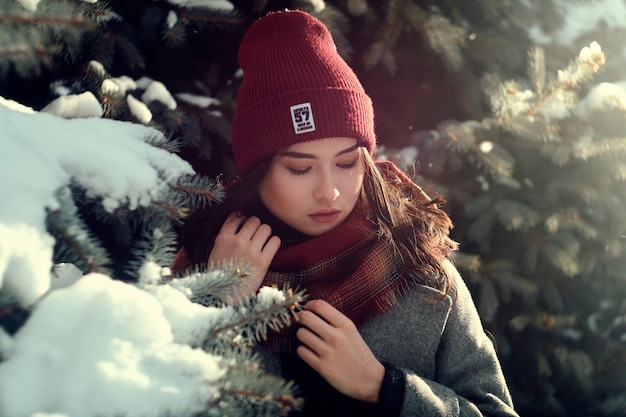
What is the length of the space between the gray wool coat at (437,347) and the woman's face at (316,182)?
38 cm

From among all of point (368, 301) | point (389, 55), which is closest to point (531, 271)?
point (389, 55)

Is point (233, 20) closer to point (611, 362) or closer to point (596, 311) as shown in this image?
point (596, 311)

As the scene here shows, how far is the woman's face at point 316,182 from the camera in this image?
157 centimetres

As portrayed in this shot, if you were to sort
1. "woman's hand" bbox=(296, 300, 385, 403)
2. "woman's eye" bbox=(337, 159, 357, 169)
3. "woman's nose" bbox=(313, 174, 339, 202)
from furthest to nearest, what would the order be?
"woman's eye" bbox=(337, 159, 357, 169) < "woman's nose" bbox=(313, 174, 339, 202) < "woman's hand" bbox=(296, 300, 385, 403)

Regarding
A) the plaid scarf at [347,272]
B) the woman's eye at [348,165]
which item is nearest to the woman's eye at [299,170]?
the woman's eye at [348,165]

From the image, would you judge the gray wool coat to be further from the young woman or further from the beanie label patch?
the beanie label patch

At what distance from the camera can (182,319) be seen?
0.80 m

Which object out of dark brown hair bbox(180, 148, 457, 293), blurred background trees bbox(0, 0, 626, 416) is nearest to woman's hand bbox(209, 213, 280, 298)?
dark brown hair bbox(180, 148, 457, 293)

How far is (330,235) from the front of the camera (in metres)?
1.67

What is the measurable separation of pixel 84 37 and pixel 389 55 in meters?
1.39

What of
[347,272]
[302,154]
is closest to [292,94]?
[302,154]

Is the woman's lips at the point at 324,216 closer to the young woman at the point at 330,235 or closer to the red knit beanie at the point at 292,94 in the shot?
the young woman at the point at 330,235

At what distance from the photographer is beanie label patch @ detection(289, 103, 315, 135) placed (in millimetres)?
1565

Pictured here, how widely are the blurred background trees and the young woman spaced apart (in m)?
0.46
